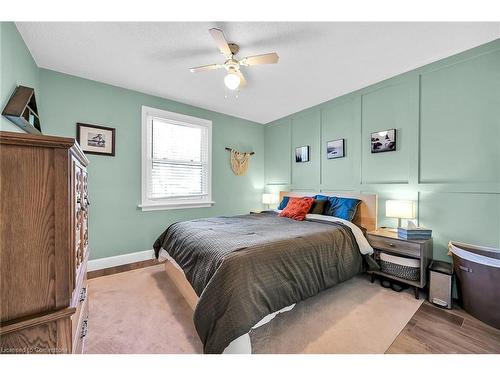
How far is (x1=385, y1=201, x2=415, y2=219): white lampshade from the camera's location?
7.57 ft

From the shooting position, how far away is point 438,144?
2.29 m

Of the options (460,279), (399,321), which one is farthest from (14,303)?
(460,279)

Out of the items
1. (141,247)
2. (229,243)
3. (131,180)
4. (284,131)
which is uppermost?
(284,131)

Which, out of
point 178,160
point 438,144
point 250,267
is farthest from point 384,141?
point 178,160

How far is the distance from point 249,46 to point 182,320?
8.56 feet

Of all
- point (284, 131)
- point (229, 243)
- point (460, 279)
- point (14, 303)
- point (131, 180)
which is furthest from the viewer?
point (284, 131)

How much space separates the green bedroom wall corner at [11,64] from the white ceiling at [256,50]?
12 centimetres

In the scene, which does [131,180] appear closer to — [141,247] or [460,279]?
[141,247]

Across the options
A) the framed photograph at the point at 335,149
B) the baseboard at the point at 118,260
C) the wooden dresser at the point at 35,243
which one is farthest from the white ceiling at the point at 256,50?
the baseboard at the point at 118,260

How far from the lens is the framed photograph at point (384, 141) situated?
264 centimetres

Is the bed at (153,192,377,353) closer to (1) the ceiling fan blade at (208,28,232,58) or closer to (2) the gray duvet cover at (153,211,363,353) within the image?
Result: (2) the gray duvet cover at (153,211,363,353)

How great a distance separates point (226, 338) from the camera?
126 centimetres

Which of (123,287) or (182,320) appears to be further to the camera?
(123,287)

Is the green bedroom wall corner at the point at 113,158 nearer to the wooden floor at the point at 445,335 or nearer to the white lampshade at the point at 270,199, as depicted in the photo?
the white lampshade at the point at 270,199
